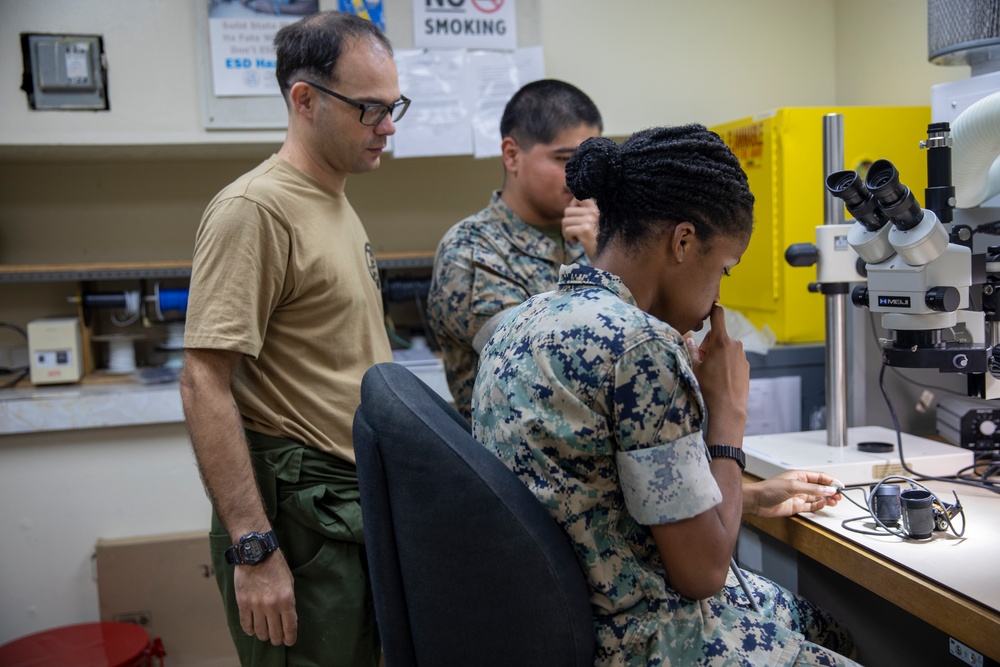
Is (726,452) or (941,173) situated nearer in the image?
(726,452)

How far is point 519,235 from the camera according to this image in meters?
1.86

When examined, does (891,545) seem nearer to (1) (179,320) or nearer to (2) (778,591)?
(2) (778,591)

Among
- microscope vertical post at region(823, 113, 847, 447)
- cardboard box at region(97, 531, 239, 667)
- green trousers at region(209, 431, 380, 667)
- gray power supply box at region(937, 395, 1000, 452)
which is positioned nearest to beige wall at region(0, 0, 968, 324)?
cardboard box at region(97, 531, 239, 667)

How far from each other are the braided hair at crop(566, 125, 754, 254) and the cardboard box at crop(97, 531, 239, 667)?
1956mm

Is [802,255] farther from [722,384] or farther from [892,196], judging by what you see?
[722,384]

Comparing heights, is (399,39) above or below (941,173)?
above

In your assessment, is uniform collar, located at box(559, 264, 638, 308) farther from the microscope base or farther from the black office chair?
the microscope base

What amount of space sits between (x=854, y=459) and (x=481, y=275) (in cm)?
84

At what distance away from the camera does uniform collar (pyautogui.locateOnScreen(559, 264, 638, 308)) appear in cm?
109

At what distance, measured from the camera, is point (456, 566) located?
1.01 m

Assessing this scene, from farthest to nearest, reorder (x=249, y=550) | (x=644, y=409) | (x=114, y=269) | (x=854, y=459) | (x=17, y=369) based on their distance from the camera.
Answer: (x=17, y=369), (x=114, y=269), (x=854, y=459), (x=249, y=550), (x=644, y=409)

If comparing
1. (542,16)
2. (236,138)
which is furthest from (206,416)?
(542,16)

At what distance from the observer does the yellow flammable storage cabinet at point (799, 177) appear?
7.60 ft

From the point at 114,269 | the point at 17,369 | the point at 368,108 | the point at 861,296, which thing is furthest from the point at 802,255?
the point at 17,369
